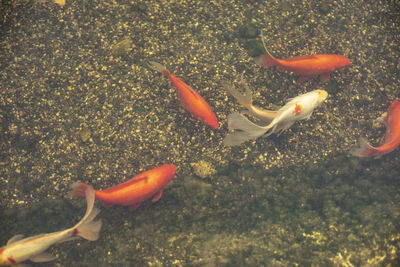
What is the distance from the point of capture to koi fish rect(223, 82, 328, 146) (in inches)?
104

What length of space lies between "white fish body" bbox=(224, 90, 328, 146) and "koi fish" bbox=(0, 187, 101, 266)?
1.50 metres

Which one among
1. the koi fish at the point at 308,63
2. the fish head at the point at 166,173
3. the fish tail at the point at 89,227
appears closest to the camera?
the fish tail at the point at 89,227

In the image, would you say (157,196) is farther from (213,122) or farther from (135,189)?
(213,122)

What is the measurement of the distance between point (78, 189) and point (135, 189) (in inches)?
24.3

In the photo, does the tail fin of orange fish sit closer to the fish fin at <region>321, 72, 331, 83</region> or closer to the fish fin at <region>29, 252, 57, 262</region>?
the fish fin at <region>321, 72, 331, 83</region>

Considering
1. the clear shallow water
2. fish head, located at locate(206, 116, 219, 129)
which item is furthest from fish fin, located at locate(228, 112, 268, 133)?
the clear shallow water

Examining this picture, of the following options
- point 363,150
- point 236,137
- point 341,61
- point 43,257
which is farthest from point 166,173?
point 341,61

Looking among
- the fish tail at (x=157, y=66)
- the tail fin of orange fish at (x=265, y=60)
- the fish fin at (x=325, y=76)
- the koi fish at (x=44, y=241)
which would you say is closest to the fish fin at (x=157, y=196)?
the koi fish at (x=44, y=241)

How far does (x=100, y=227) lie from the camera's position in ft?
9.23

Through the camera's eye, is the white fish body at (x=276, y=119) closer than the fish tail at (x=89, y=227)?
Yes

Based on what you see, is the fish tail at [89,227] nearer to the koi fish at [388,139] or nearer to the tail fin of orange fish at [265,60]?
the tail fin of orange fish at [265,60]

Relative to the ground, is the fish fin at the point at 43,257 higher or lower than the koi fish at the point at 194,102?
lower

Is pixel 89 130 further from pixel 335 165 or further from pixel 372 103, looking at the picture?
pixel 372 103

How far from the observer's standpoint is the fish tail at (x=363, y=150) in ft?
10.3
